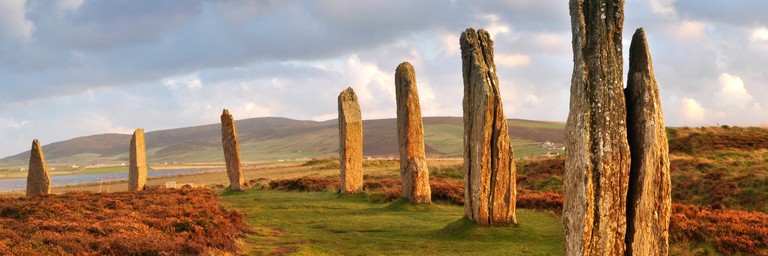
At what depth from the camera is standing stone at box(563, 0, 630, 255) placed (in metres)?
11.1

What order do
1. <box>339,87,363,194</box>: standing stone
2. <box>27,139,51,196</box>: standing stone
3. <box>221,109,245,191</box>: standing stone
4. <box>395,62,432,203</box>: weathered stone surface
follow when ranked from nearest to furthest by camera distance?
<box>395,62,432,203</box>: weathered stone surface, <box>27,139,51,196</box>: standing stone, <box>339,87,363,194</box>: standing stone, <box>221,109,245,191</box>: standing stone

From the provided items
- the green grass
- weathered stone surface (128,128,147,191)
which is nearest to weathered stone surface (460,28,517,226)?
the green grass

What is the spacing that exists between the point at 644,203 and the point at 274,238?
10740 mm

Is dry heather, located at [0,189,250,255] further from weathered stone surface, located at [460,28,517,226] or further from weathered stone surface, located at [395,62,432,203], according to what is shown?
weathered stone surface, located at [395,62,432,203]

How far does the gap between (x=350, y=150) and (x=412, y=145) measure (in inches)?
235

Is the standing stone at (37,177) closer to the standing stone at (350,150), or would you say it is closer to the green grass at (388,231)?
the green grass at (388,231)

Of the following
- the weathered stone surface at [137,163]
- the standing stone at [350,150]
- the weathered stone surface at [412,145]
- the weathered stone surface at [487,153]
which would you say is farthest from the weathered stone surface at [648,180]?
the weathered stone surface at [137,163]

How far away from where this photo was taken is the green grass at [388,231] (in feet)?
54.2

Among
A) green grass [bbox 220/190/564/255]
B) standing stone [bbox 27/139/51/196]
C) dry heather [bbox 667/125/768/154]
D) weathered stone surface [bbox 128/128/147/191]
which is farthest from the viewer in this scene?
dry heather [bbox 667/125/768/154]

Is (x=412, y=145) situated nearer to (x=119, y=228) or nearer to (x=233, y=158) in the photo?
(x=119, y=228)

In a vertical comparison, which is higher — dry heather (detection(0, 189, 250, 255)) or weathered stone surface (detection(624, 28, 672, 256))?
weathered stone surface (detection(624, 28, 672, 256))

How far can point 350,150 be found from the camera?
31.4 metres

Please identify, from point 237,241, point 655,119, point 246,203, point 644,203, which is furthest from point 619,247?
point 246,203

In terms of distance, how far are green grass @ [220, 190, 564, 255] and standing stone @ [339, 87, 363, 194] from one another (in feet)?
9.43
